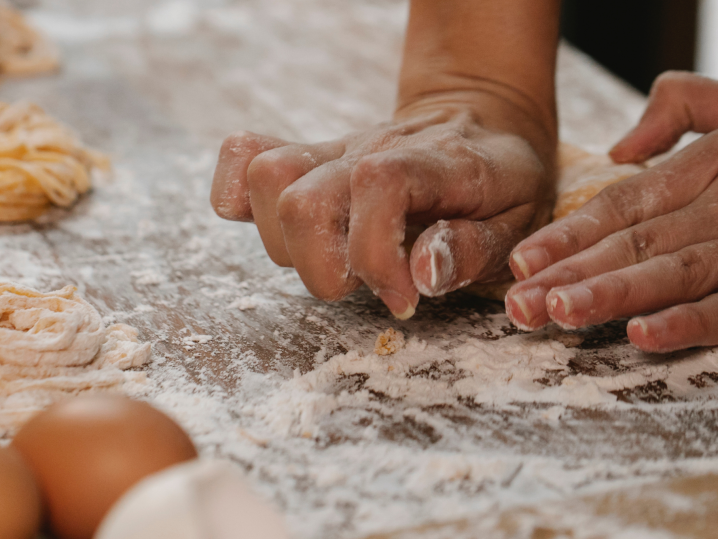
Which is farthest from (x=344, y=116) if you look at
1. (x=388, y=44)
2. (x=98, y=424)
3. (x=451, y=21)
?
(x=98, y=424)

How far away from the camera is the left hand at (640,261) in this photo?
0.70m

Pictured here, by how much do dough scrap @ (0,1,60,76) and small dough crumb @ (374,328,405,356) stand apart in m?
1.91

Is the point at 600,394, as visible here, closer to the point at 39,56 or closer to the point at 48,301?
the point at 48,301

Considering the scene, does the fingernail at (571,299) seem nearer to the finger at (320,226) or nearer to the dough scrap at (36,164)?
the finger at (320,226)

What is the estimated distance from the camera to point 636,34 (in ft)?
11.2

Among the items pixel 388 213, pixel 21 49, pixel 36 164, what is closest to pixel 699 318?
pixel 388 213

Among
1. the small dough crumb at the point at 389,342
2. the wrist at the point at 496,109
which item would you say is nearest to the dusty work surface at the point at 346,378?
the small dough crumb at the point at 389,342

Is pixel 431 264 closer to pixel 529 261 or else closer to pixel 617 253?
pixel 529 261

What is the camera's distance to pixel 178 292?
924mm

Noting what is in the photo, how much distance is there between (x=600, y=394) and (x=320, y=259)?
1.10ft

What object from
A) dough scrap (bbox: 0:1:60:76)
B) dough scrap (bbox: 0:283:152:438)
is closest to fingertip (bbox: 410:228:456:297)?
dough scrap (bbox: 0:283:152:438)

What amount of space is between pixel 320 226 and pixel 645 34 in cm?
332

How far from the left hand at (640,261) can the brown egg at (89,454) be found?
15.8 inches

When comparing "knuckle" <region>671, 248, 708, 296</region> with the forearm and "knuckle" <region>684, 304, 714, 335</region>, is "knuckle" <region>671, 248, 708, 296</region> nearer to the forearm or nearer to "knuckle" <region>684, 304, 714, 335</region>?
"knuckle" <region>684, 304, 714, 335</region>
